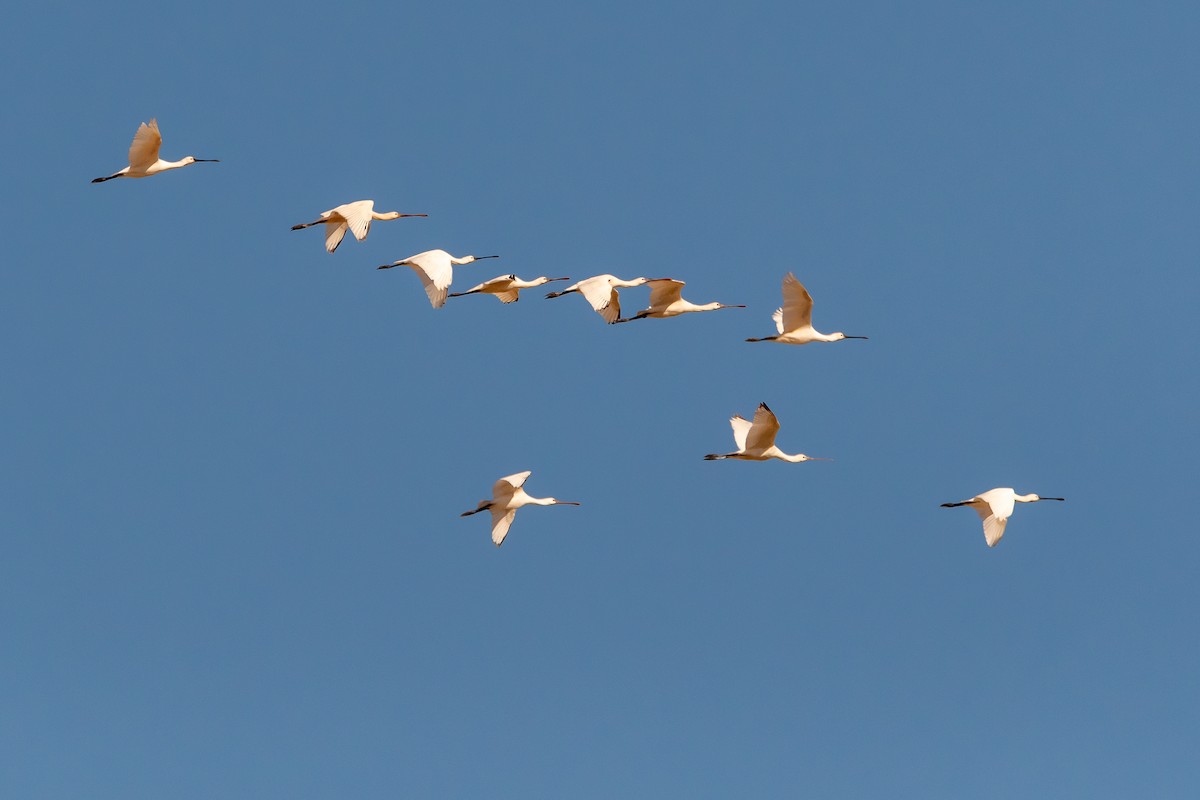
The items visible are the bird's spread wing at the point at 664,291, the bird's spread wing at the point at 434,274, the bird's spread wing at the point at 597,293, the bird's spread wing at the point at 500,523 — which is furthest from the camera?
the bird's spread wing at the point at 664,291

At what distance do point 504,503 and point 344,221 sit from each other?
5.40 m

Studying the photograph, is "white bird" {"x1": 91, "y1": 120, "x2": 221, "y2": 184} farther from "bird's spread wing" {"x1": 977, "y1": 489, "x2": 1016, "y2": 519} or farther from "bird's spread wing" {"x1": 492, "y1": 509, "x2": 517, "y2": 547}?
"bird's spread wing" {"x1": 977, "y1": 489, "x2": 1016, "y2": 519}

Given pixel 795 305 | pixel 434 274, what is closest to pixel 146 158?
pixel 434 274

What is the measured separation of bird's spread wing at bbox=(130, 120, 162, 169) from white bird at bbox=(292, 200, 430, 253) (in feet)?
8.78

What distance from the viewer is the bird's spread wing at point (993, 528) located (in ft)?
116

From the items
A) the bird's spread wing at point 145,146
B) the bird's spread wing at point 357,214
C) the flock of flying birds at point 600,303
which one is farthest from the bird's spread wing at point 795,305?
the bird's spread wing at point 145,146

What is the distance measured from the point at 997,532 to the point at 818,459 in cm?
438

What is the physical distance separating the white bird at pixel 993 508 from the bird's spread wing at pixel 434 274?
921 centimetres

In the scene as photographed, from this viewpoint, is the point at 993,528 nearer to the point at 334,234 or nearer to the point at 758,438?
the point at 758,438

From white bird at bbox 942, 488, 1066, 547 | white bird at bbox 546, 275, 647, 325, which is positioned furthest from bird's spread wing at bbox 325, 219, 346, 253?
white bird at bbox 942, 488, 1066, 547

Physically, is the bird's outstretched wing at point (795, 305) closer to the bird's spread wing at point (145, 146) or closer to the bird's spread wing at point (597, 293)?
the bird's spread wing at point (597, 293)

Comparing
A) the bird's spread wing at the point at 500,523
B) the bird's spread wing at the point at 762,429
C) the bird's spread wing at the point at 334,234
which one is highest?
the bird's spread wing at the point at 334,234

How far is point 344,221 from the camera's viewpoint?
120 feet

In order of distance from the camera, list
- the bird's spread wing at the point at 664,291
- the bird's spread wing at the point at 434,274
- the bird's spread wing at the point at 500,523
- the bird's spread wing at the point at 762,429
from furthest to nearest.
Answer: the bird's spread wing at the point at 664,291 → the bird's spread wing at the point at 500,523 → the bird's spread wing at the point at 762,429 → the bird's spread wing at the point at 434,274
